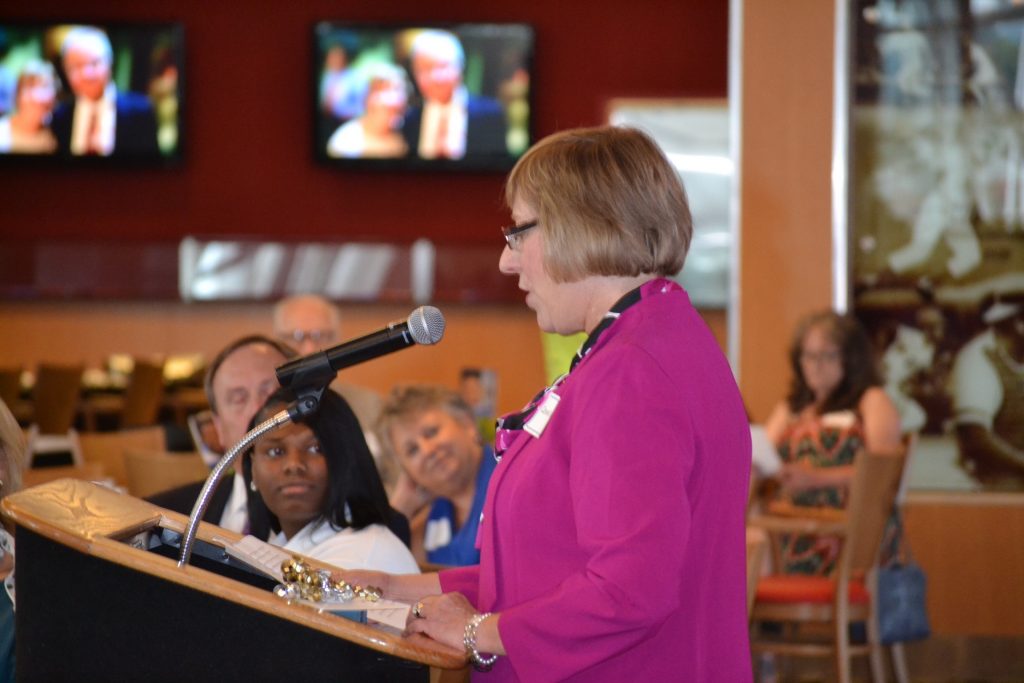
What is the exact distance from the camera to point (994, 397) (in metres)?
5.61

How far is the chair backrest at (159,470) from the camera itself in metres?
4.00

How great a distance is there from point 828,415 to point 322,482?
311 centimetres

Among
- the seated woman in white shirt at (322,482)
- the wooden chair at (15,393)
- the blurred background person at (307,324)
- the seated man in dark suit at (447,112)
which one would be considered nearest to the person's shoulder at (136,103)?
the seated man in dark suit at (447,112)

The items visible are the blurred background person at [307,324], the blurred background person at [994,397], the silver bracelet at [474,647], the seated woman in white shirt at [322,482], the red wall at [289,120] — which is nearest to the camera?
the silver bracelet at [474,647]

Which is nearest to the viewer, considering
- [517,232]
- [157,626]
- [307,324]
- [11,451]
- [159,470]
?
[157,626]

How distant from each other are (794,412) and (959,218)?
1089 mm

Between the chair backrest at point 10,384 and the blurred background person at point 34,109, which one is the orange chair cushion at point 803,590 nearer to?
the chair backrest at point 10,384

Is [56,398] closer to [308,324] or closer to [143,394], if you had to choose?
[143,394]

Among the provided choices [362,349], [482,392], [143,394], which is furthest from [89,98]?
[362,349]

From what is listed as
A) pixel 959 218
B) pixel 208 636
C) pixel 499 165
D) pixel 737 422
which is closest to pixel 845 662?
pixel 959 218

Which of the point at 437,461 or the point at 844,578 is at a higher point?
the point at 437,461

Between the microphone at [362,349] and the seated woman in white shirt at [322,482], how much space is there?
82cm

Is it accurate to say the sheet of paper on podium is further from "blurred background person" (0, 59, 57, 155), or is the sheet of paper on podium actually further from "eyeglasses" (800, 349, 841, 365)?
"blurred background person" (0, 59, 57, 155)

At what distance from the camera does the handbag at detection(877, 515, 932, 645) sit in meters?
4.82
